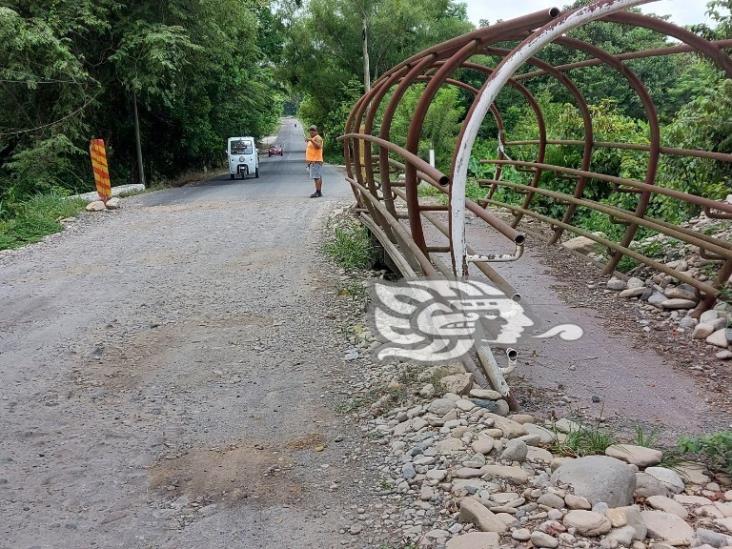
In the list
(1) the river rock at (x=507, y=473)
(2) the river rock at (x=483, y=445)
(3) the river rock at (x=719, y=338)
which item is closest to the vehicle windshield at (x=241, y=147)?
(3) the river rock at (x=719, y=338)

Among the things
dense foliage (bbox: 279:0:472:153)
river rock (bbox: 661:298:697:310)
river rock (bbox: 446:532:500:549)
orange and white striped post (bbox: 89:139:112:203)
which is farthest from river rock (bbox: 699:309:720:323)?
dense foliage (bbox: 279:0:472:153)

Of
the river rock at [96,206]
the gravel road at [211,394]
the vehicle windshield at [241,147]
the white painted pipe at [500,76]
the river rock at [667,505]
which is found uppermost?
the white painted pipe at [500,76]

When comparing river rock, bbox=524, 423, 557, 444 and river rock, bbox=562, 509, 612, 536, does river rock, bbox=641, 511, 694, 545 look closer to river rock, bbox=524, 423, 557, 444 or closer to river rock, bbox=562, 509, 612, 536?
river rock, bbox=562, 509, 612, 536

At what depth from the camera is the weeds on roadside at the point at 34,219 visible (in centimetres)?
927

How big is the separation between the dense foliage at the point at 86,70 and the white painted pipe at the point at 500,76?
10.2 meters

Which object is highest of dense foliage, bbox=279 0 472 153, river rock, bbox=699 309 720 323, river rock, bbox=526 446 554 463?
dense foliage, bbox=279 0 472 153

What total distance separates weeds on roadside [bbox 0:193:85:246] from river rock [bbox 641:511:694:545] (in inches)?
351

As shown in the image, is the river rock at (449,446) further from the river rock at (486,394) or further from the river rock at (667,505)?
the river rock at (667,505)

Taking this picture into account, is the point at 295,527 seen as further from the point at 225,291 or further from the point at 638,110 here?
the point at 638,110

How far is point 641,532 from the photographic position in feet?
7.42

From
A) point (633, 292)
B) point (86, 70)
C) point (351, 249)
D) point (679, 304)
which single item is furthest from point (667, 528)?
point (86, 70)

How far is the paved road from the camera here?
281cm

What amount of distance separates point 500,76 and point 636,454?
194 centimetres

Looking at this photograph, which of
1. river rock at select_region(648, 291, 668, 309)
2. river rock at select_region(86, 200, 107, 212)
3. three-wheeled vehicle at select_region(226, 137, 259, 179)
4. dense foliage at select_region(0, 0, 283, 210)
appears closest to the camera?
river rock at select_region(648, 291, 668, 309)
